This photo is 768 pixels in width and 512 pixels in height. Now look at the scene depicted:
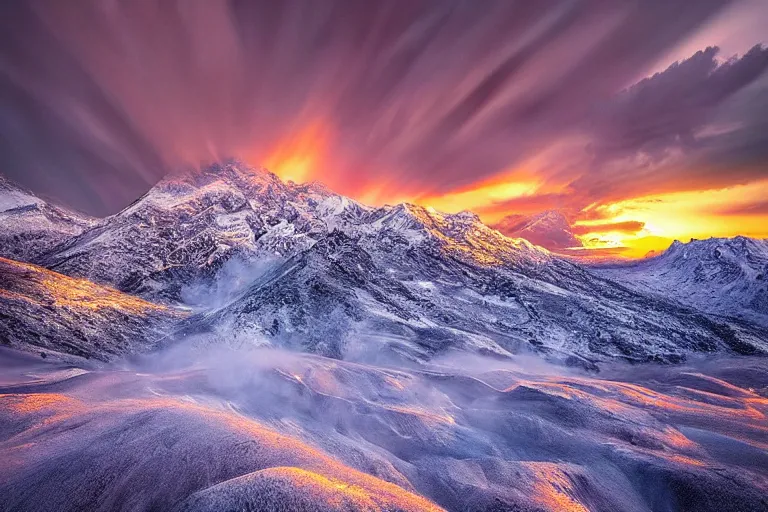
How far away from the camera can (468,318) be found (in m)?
93.2

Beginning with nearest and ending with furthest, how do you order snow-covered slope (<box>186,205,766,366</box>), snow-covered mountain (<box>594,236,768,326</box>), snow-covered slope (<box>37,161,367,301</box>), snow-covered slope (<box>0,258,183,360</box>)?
snow-covered slope (<box>0,258,183,360</box>) → snow-covered slope (<box>186,205,766,366</box>) → snow-covered slope (<box>37,161,367,301</box>) → snow-covered mountain (<box>594,236,768,326</box>)

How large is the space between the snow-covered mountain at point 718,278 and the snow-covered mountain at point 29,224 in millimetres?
223355

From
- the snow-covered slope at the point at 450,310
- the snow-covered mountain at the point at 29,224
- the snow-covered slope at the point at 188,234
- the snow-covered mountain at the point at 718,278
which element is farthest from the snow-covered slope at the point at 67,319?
the snow-covered mountain at the point at 718,278

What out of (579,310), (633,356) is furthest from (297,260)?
(633,356)

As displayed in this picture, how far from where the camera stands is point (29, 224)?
144 metres

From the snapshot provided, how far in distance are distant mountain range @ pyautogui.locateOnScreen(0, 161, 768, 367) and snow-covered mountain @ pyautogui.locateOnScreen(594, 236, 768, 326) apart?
0.90 metres

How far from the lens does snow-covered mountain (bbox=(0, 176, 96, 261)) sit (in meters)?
131

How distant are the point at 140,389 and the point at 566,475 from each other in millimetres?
33315

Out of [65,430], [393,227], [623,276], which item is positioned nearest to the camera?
[65,430]

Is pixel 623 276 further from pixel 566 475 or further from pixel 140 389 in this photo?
pixel 140 389

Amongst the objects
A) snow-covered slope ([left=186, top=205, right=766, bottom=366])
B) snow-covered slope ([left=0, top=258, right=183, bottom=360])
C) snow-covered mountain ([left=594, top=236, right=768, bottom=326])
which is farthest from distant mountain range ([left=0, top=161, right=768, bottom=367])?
snow-covered slope ([left=0, top=258, right=183, bottom=360])

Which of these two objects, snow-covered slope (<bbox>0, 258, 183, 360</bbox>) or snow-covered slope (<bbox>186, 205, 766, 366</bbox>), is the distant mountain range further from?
snow-covered slope (<bbox>0, 258, 183, 360</bbox>)

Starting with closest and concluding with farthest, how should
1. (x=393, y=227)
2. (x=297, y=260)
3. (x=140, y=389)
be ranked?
(x=140, y=389)
(x=297, y=260)
(x=393, y=227)

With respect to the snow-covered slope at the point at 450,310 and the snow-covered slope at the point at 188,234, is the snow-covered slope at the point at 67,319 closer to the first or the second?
the snow-covered slope at the point at 450,310
